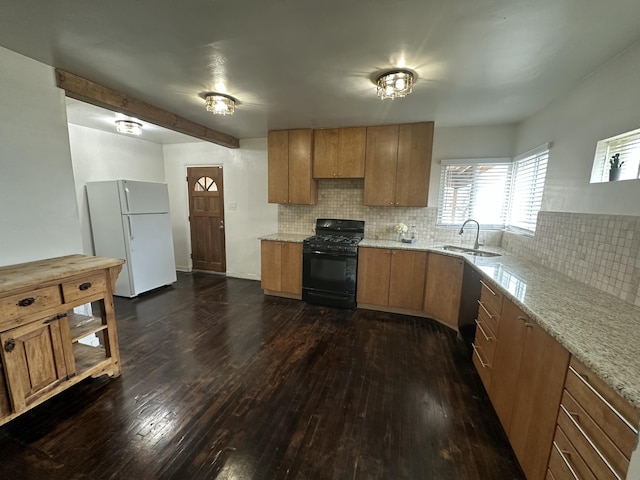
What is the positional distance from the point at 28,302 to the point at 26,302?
10 millimetres

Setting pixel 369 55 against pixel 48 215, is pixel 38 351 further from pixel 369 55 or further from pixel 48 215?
pixel 369 55

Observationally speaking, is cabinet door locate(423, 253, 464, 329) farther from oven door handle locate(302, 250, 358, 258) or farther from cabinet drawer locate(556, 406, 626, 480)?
cabinet drawer locate(556, 406, 626, 480)

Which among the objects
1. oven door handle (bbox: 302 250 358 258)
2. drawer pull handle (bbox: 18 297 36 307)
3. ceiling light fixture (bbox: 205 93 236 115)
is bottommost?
oven door handle (bbox: 302 250 358 258)

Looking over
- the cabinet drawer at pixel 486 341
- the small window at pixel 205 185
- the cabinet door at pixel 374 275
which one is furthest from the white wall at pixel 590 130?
the small window at pixel 205 185

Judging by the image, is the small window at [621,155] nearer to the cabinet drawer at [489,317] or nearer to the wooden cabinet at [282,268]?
the cabinet drawer at [489,317]

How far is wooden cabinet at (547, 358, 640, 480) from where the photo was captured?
2.49 feet

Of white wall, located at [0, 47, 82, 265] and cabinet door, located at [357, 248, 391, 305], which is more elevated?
white wall, located at [0, 47, 82, 265]

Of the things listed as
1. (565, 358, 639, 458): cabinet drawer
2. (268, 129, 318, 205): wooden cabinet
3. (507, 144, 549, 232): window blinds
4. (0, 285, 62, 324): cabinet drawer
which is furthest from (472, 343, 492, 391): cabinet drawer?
(0, 285, 62, 324): cabinet drawer

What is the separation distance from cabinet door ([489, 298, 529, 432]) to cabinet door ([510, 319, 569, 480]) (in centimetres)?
5

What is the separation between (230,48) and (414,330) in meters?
3.11

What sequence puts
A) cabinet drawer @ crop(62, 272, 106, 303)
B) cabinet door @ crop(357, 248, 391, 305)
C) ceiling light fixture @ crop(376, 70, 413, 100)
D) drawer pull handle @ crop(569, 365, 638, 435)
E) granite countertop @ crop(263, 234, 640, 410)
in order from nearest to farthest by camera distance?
drawer pull handle @ crop(569, 365, 638, 435) < granite countertop @ crop(263, 234, 640, 410) < cabinet drawer @ crop(62, 272, 106, 303) < ceiling light fixture @ crop(376, 70, 413, 100) < cabinet door @ crop(357, 248, 391, 305)

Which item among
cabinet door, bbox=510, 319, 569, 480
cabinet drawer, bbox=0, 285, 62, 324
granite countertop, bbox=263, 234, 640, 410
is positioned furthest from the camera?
cabinet drawer, bbox=0, 285, 62, 324

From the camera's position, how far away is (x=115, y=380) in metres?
2.02

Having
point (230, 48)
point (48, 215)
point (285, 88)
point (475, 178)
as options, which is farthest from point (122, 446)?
point (475, 178)
